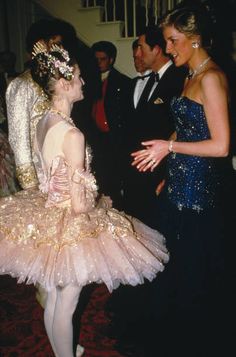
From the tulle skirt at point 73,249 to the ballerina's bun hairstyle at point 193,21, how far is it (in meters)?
0.94

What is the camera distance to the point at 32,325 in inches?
101

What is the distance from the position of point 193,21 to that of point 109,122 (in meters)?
2.09

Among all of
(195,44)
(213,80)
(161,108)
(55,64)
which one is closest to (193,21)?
(195,44)

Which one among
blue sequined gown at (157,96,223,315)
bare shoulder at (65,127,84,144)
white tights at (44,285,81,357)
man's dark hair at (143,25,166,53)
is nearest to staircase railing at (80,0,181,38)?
man's dark hair at (143,25,166,53)

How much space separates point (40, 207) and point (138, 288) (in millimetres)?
1015

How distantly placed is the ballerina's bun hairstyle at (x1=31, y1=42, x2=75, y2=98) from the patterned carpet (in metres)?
1.48

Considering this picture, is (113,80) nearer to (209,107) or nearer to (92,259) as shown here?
(209,107)

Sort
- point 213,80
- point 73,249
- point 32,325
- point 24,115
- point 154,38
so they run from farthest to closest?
point 154,38 < point 32,325 < point 24,115 < point 213,80 < point 73,249

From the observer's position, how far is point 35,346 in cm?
233

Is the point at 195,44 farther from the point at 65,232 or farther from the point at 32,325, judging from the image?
the point at 32,325

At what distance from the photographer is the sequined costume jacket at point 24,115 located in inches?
88.7

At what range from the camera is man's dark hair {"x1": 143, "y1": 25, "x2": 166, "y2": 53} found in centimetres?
287

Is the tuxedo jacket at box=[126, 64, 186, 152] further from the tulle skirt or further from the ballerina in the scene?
the tulle skirt

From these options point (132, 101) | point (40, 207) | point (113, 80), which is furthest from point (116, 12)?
point (40, 207)
